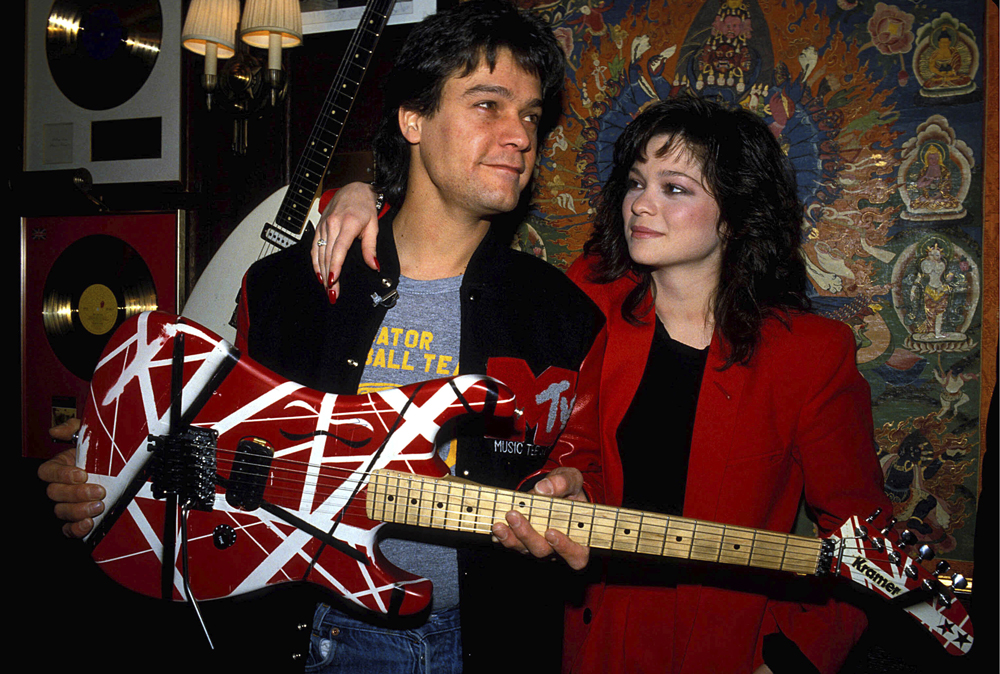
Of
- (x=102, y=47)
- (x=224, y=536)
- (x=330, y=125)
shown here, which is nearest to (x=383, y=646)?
(x=224, y=536)

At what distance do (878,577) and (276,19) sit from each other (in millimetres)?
2427

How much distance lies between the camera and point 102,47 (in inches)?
98.4

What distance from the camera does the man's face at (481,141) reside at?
59.2 inches

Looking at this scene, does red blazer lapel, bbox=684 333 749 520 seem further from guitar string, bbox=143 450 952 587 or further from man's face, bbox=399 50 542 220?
man's face, bbox=399 50 542 220

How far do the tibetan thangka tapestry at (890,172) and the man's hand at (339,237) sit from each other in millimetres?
1043

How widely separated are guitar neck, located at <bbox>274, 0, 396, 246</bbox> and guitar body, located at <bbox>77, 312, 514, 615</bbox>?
85 centimetres

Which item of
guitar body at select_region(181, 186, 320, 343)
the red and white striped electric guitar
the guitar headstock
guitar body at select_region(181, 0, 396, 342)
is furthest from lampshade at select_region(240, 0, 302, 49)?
the guitar headstock

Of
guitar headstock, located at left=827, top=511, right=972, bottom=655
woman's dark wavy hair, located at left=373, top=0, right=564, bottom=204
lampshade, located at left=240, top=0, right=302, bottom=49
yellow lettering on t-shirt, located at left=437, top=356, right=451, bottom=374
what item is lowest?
guitar headstock, located at left=827, top=511, right=972, bottom=655

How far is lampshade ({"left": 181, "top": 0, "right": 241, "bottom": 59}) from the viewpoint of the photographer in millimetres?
2160

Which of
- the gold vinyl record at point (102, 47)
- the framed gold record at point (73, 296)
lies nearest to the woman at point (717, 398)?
the framed gold record at point (73, 296)

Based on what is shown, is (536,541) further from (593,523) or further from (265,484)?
(265,484)

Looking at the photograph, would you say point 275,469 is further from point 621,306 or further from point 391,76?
point 391,76

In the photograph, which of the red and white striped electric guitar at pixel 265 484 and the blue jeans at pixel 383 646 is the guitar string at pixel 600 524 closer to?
the red and white striped electric guitar at pixel 265 484

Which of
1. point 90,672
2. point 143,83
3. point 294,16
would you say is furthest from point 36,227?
point 90,672
